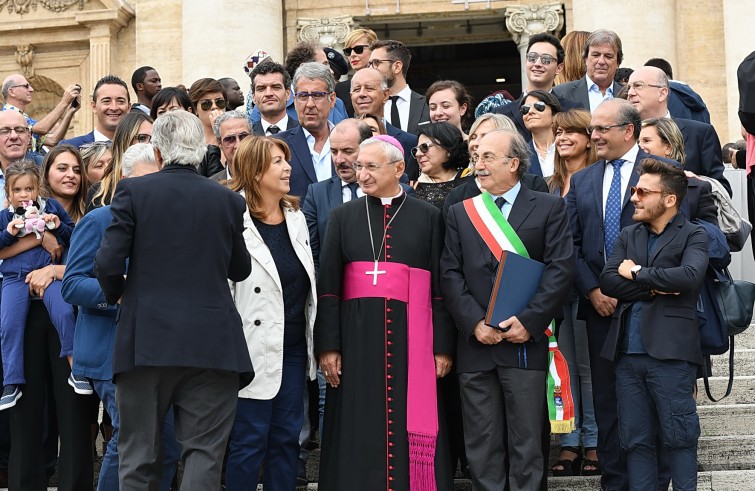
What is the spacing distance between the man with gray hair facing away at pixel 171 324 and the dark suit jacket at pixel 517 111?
3389 mm

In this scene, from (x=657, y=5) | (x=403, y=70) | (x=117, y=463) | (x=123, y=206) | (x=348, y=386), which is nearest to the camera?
(x=123, y=206)

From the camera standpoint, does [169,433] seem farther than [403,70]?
No

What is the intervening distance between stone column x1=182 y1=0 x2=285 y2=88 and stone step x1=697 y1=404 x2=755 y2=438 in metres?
9.29

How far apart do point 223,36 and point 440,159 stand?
899 centimetres

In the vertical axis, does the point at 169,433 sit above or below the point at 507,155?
below

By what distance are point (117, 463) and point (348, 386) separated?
1.30 metres

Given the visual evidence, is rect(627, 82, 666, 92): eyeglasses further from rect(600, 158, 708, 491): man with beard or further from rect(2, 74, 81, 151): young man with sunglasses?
rect(2, 74, 81, 151): young man with sunglasses

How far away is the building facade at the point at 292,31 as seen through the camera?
14992mm

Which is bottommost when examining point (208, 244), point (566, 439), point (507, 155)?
point (566, 439)

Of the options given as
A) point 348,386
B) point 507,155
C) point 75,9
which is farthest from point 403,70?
point 75,9

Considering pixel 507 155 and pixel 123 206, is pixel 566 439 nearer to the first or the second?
pixel 507 155

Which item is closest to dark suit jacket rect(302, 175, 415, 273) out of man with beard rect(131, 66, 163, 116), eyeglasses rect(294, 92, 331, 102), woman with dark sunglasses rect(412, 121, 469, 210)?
woman with dark sunglasses rect(412, 121, 469, 210)

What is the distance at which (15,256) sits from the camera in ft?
23.9

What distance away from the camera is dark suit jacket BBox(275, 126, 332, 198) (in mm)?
7930
